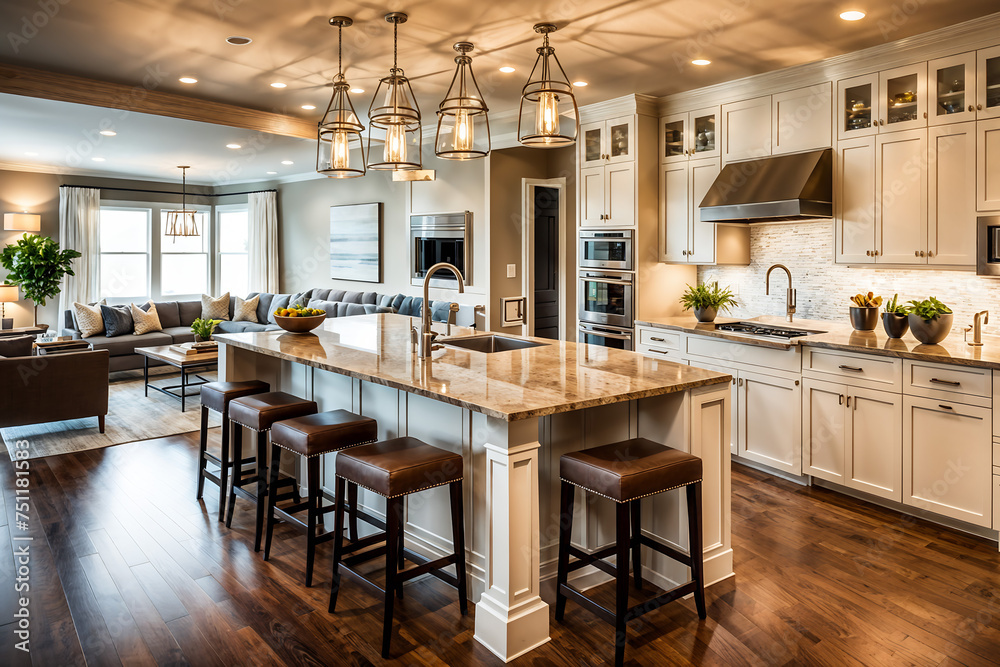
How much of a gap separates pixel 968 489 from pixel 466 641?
2.60m

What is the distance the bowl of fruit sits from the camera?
4.03 m

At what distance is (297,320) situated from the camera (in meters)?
4.02

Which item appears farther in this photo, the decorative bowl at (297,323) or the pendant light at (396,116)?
the decorative bowl at (297,323)

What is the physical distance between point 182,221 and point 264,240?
3.81 ft

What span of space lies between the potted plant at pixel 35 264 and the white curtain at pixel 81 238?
791 millimetres

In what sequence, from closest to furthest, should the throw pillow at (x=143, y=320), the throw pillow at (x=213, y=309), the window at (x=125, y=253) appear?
the throw pillow at (x=143, y=320) → the throw pillow at (x=213, y=309) → the window at (x=125, y=253)

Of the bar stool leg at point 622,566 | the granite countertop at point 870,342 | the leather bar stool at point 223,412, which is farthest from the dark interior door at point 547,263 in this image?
the bar stool leg at point 622,566

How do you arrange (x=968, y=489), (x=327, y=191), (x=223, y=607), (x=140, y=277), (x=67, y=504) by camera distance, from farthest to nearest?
(x=140, y=277) → (x=327, y=191) → (x=67, y=504) → (x=968, y=489) → (x=223, y=607)

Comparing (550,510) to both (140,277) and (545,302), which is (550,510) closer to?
(545,302)

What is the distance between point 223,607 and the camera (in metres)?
2.63

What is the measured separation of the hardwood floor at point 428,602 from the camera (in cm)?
232

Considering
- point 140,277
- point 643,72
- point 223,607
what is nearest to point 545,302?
point 643,72

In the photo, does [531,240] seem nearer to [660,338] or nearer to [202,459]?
[660,338]

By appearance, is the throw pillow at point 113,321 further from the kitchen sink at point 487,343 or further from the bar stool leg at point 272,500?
the bar stool leg at point 272,500
